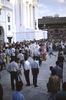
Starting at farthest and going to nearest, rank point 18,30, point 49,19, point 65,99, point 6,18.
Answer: point 49,19 < point 18,30 < point 6,18 < point 65,99

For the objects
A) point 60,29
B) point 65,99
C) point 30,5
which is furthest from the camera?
point 60,29

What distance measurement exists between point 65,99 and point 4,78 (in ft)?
35.3

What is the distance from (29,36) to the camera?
5128cm

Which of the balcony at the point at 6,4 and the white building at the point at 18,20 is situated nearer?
the balcony at the point at 6,4

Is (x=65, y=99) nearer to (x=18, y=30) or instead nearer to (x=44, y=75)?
(x=44, y=75)

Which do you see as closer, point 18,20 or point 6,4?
point 6,4

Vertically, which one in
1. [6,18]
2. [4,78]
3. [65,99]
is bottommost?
[4,78]

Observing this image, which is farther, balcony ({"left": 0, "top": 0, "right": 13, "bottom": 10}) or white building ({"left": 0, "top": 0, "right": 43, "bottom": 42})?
white building ({"left": 0, "top": 0, "right": 43, "bottom": 42})

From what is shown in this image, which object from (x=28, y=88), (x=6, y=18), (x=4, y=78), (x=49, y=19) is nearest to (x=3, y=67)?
(x=4, y=78)

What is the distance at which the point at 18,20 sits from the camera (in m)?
52.1

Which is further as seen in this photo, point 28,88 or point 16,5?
point 16,5

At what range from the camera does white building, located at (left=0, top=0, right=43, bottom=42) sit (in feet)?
140

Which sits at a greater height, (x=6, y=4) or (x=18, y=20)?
(x=6, y=4)

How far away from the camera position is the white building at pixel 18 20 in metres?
42.5
